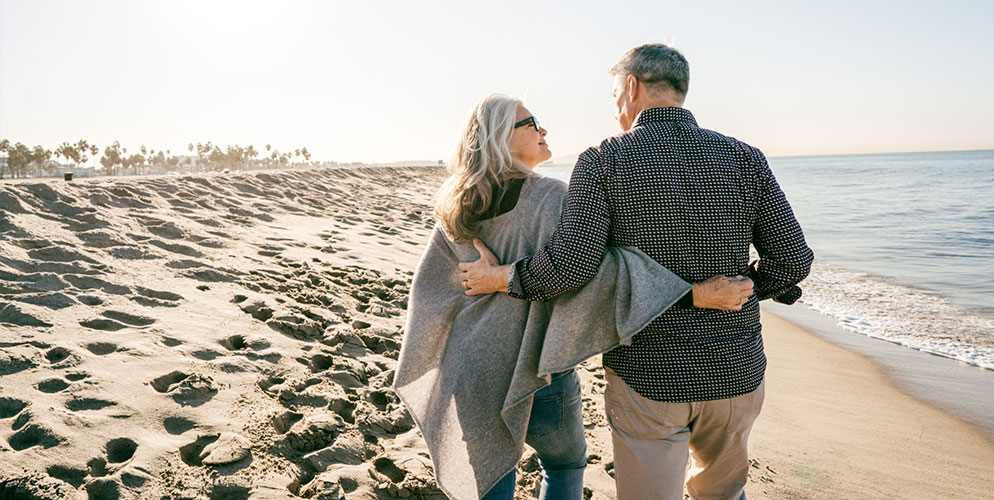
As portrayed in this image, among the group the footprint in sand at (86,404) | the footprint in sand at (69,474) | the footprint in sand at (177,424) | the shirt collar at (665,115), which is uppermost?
the shirt collar at (665,115)

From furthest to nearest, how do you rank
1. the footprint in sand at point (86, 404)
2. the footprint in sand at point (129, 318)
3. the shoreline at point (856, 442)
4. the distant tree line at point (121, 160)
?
the distant tree line at point (121, 160) → the footprint in sand at point (129, 318) → the shoreline at point (856, 442) → the footprint in sand at point (86, 404)

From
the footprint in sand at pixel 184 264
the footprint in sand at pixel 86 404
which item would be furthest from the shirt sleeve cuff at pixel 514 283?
the footprint in sand at pixel 184 264

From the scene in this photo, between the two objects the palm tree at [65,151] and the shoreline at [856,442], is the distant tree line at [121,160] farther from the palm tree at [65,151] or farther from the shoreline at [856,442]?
the shoreline at [856,442]

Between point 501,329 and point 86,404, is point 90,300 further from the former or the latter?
point 501,329

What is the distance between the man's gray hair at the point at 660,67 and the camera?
198cm

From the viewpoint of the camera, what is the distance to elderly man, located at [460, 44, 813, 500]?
1890 millimetres

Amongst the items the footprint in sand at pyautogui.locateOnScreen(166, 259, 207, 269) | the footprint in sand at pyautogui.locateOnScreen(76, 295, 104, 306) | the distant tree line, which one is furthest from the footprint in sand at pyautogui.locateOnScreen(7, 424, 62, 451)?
the distant tree line

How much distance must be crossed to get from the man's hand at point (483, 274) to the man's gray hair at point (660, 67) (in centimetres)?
78

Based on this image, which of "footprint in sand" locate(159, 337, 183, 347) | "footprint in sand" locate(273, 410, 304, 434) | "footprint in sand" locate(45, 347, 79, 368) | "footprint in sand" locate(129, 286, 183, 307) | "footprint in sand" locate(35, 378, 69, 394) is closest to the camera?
"footprint in sand" locate(35, 378, 69, 394)

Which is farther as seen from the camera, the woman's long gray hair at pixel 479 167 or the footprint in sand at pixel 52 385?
the footprint in sand at pixel 52 385

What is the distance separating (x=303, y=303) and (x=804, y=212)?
2253cm

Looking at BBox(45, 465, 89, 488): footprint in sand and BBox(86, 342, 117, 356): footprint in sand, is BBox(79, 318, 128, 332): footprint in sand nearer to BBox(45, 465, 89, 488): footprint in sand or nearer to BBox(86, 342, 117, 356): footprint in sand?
BBox(86, 342, 117, 356): footprint in sand

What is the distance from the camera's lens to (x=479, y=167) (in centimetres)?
207

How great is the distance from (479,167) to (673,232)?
68cm
